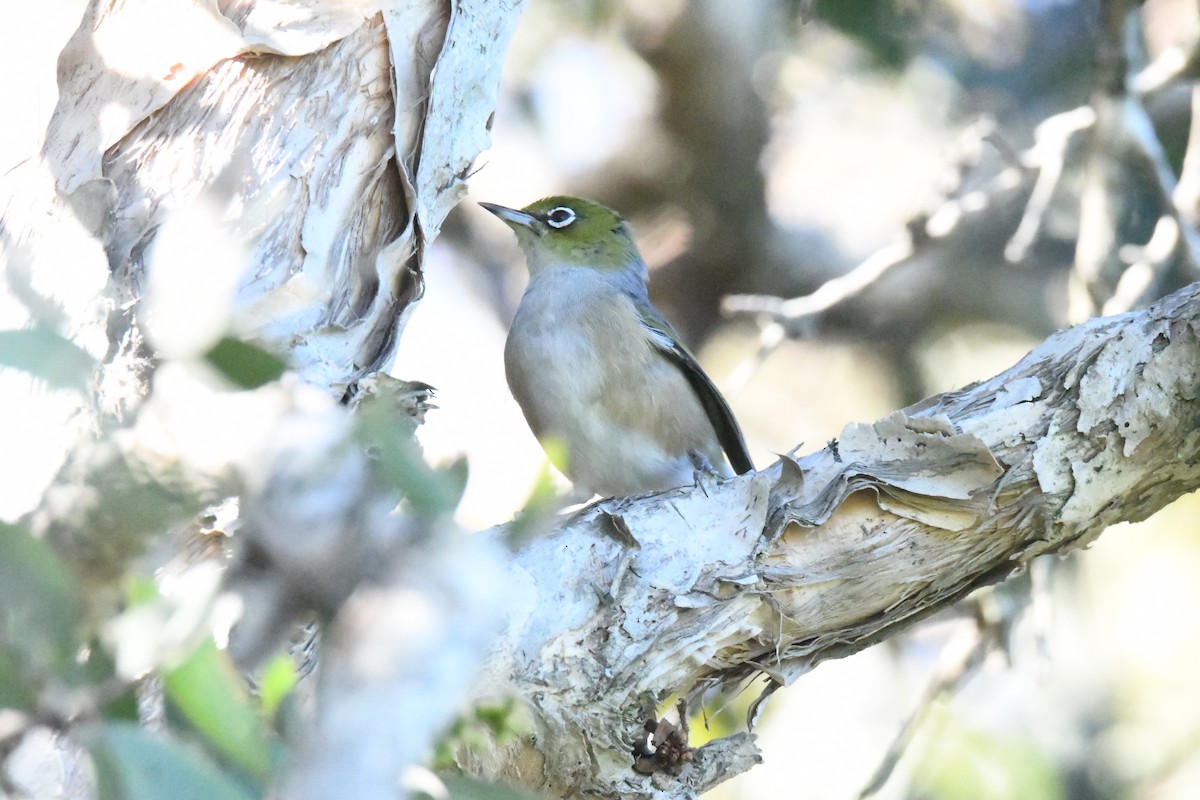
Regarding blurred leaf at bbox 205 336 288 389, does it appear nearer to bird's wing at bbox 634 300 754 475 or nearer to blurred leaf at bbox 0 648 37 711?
blurred leaf at bbox 0 648 37 711

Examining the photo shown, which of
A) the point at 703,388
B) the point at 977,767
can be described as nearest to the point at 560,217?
the point at 703,388

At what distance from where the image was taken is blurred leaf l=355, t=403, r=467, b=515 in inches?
45.8

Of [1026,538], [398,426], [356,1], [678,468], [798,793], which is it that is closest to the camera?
[398,426]

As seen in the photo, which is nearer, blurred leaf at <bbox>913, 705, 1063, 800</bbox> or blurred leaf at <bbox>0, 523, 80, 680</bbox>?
blurred leaf at <bbox>0, 523, 80, 680</bbox>

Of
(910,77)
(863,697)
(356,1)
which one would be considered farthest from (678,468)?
(910,77)

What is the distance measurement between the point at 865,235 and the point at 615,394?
307 cm

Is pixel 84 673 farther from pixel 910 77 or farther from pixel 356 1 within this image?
pixel 910 77

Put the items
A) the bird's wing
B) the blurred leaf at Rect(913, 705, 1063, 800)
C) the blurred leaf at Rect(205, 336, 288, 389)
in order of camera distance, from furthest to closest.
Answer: the blurred leaf at Rect(913, 705, 1063, 800), the bird's wing, the blurred leaf at Rect(205, 336, 288, 389)

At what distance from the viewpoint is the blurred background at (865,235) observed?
6.16 m

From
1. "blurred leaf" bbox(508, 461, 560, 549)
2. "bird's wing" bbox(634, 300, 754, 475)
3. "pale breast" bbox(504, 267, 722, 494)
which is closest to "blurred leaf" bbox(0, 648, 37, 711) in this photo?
"blurred leaf" bbox(508, 461, 560, 549)

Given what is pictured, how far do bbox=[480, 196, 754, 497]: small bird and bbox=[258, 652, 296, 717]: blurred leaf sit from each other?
9.21ft

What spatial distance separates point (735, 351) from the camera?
7020 mm

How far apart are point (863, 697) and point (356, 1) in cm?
460

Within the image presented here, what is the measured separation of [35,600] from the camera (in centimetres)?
115
